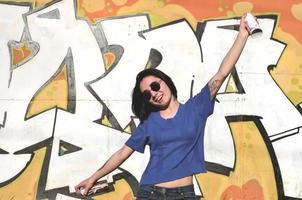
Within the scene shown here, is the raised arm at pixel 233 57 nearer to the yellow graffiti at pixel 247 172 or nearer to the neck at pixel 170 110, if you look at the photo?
the neck at pixel 170 110

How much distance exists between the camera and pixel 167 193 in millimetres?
2697

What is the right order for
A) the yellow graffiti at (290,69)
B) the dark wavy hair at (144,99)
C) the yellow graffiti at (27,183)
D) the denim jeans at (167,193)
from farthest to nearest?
the yellow graffiti at (290,69) < the yellow graffiti at (27,183) < the dark wavy hair at (144,99) < the denim jeans at (167,193)

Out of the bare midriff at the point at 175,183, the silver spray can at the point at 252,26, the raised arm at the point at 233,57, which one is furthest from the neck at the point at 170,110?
the silver spray can at the point at 252,26

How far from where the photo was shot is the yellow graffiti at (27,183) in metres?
4.65

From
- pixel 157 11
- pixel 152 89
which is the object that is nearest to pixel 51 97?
pixel 157 11

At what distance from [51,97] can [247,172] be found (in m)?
1.86

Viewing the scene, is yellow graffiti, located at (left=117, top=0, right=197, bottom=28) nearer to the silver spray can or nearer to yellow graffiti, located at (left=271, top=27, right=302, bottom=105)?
yellow graffiti, located at (left=271, top=27, right=302, bottom=105)

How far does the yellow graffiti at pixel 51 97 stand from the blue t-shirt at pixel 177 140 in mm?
2037

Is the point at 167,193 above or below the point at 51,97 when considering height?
below

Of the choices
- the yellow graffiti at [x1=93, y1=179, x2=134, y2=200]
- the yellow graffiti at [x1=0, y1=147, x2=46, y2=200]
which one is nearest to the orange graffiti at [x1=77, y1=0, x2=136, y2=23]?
the yellow graffiti at [x1=0, y1=147, x2=46, y2=200]

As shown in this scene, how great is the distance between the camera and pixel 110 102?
15.7ft

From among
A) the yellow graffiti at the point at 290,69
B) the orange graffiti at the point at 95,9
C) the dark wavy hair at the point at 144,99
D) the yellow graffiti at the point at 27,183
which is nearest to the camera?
the dark wavy hair at the point at 144,99

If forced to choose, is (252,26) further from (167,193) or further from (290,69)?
(290,69)

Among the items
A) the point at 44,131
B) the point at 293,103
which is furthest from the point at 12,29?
the point at 293,103
